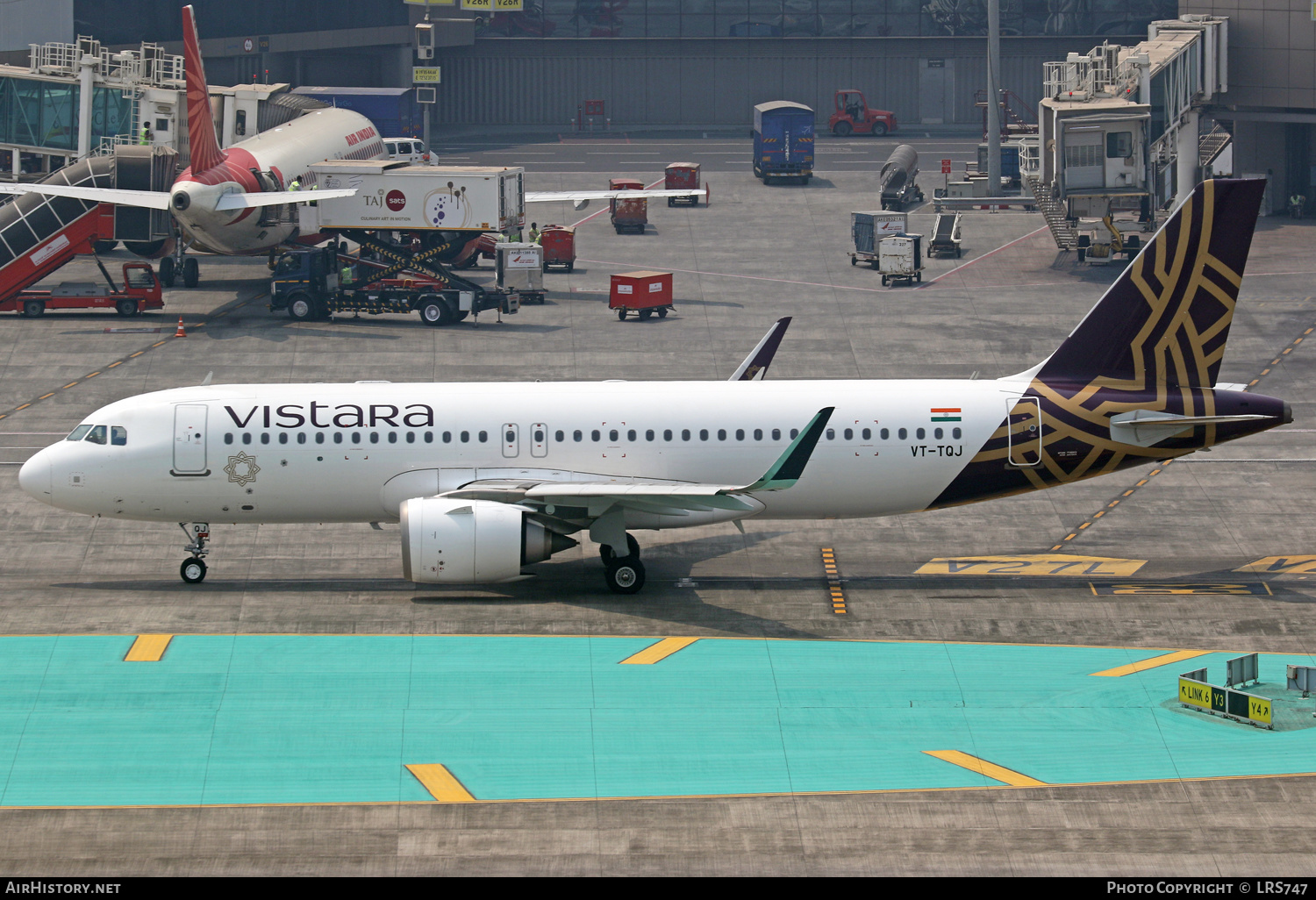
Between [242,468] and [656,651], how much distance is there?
11021mm

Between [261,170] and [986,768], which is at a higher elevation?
[261,170]

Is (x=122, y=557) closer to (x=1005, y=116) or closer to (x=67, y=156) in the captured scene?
(x=67, y=156)

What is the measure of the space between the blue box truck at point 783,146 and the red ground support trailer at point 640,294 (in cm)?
3119

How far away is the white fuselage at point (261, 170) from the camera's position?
6400 cm

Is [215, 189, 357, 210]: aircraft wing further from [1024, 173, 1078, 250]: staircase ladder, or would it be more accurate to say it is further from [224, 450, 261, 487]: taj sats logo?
[1024, 173, 1078, 250]: staircase ladder

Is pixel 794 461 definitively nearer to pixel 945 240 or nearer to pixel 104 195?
pixel 104 195

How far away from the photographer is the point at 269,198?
6444cm

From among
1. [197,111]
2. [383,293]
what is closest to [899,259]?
[383,293]

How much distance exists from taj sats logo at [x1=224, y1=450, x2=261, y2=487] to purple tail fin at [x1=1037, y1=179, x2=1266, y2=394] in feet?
62.3

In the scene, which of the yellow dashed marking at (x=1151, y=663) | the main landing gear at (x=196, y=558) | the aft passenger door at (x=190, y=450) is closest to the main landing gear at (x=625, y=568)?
the aft passenger door at (x=190, y=450)

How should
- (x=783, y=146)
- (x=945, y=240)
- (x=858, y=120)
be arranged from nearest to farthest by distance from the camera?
(x=945, y=240) → (x=783, y=146) → (x=858, y=120)

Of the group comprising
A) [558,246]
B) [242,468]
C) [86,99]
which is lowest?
[242,468]

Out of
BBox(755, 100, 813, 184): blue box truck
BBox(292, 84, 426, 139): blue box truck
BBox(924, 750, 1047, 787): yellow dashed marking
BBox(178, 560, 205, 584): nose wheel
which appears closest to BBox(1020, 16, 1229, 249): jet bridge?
BBox(755, 100, 813, 184): blue box truck

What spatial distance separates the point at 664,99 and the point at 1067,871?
111039mm
